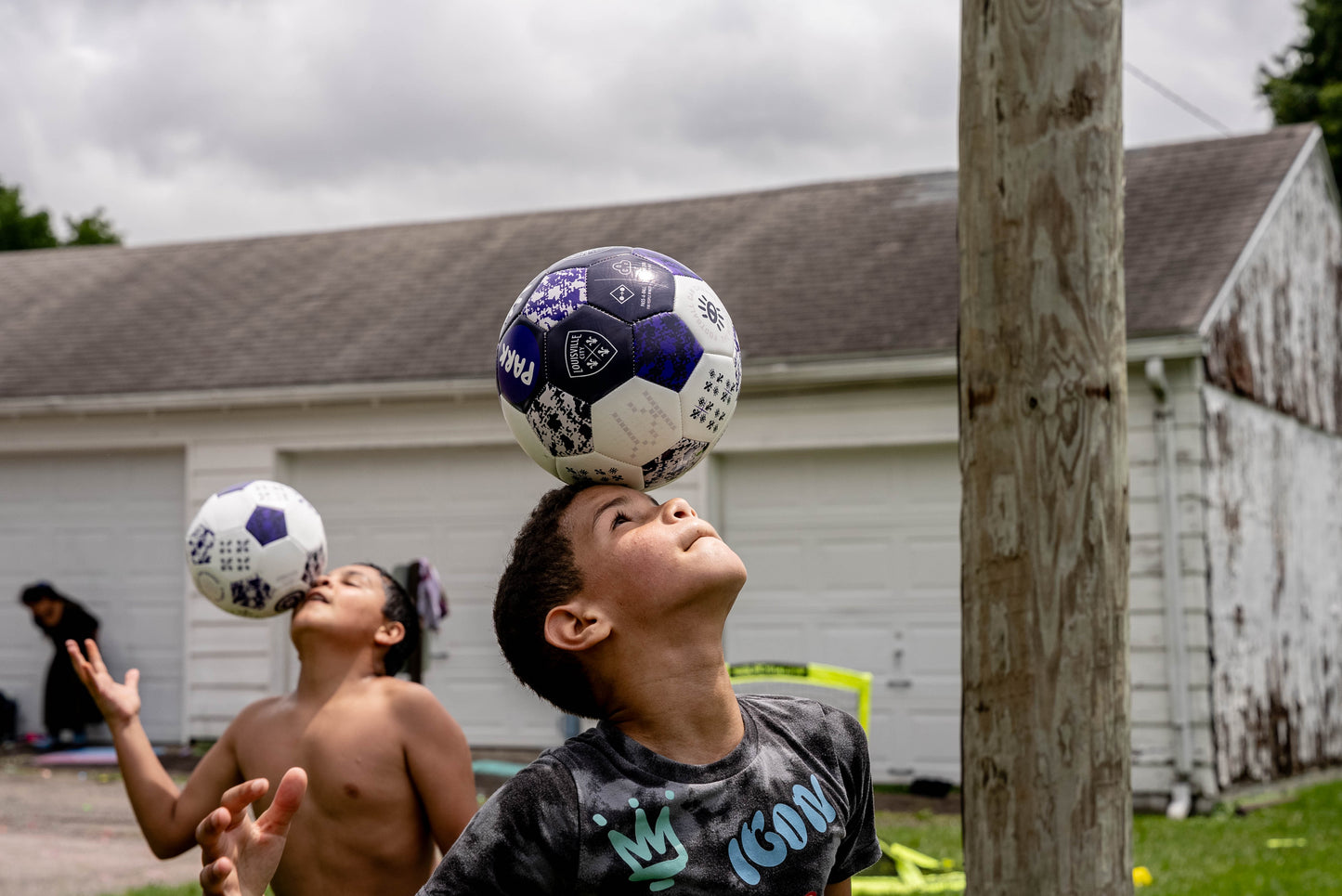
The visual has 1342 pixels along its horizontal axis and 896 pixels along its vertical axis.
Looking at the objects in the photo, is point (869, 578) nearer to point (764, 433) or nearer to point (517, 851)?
point (764, 433)

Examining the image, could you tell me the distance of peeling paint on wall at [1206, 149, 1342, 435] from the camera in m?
11.6

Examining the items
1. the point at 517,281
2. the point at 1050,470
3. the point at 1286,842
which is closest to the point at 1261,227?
the point at 1286,842

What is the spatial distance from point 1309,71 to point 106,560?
2687 cm

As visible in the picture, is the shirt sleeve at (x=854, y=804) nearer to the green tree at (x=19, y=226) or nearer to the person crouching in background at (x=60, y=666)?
the person crouching in background at (x=60, y=666)

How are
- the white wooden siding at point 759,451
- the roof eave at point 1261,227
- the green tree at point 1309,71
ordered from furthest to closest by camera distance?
the green tree at point 1309,71, the roof eave at point 1261,227, the white wooden siding at point 759,451

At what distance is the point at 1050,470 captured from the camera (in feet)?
9.69

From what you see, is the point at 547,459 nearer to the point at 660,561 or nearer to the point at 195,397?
the point at 660,561

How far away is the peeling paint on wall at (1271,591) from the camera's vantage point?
10797mm

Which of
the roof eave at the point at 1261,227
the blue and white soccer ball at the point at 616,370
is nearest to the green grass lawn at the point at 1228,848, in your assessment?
the roof eave at the point at 1261,227

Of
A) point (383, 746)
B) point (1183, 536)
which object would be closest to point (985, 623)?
point (383, 746)

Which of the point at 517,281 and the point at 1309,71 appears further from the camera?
the point at 1309,71

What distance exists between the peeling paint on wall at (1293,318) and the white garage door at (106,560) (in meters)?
9.58

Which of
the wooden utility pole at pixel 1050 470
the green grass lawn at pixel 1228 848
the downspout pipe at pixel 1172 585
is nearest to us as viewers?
the wooden utility pole at pixel 1050 470

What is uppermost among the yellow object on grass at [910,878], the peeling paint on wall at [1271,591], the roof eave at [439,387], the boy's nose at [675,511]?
the roof eave at [439,387]
